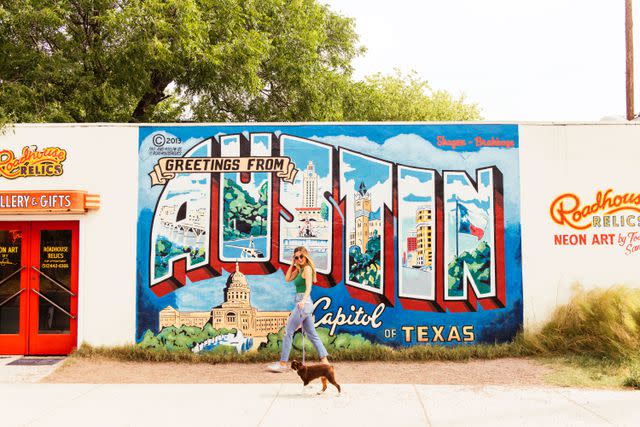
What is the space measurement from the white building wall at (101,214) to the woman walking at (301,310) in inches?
109

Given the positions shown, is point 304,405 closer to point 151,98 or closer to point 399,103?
point 151,98

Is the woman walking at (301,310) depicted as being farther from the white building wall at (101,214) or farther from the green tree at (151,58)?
the green tree at (151,58)

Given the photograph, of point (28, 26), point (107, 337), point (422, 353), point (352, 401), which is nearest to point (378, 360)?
point (422, 353)

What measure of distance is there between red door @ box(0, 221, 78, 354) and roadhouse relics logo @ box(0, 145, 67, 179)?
0.84 m

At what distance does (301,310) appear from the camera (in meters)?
8.63

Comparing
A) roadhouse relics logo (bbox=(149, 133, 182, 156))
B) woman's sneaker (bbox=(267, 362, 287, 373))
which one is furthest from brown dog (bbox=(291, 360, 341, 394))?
roadhouse relics logo (bbox=(149, 133, 182, 156))

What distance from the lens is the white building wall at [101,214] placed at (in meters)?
9.79

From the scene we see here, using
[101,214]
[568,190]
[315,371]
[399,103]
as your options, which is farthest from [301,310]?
[399,103]

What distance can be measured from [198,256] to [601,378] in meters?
6.36

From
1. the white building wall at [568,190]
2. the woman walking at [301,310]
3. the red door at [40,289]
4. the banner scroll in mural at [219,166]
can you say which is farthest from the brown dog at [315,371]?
the red door at [40,289]

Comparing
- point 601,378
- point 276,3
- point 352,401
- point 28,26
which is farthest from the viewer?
point 276,3

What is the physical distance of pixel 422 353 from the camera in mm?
9422

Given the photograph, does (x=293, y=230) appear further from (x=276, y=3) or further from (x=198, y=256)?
(x=276, y=3)

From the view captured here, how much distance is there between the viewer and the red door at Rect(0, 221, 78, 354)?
9914mm
